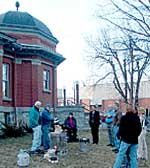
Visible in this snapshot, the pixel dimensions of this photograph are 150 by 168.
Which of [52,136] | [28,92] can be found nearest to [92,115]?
[52,136]

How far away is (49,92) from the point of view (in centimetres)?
3158

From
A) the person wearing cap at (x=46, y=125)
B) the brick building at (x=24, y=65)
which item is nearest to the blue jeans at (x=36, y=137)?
the person wearing cap at (x=46, y=125)

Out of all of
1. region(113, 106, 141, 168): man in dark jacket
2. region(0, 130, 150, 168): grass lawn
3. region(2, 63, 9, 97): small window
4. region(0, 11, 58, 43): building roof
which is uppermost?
region(0, 11, 58, 43): building roof

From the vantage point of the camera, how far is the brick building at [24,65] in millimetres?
26656

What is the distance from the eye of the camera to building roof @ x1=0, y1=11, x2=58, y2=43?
2989 centimetres

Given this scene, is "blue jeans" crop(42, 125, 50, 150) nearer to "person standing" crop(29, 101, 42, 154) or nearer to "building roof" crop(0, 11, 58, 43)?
"person standing" crop(29, 101, 42, 154)

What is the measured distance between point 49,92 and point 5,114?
5.73 metres

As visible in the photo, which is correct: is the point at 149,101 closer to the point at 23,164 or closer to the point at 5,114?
the point at 5,114

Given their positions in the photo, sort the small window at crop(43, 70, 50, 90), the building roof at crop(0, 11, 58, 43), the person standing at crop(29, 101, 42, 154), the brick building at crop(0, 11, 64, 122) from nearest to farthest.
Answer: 1. the person standing at crop(29, 101, 42, 154)
2. the brick building at crop(0, 11, 64, 122)
3. the building roof at crop(0, 11, 58, 43)
4. the small window at crop(43, 70, 50, 90)

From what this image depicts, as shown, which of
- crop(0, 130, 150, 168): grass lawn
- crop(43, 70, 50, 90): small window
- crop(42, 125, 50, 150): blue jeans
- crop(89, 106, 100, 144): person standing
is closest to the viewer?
crop(0, 130, 150, 168): grass lawn

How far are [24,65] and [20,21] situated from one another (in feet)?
12.0

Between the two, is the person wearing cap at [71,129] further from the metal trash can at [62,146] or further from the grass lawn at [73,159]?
the metal trash can at [62,146]

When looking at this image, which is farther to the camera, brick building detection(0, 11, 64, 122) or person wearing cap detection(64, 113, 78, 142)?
brick building detection(0, 11, 64, 122)

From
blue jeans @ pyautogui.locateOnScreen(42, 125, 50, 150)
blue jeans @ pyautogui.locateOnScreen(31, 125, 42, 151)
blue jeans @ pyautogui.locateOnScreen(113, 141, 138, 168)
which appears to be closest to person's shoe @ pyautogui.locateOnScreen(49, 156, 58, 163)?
blue jeans @ pyautogui.locateOnScreen(31, 125, 42, 151)
